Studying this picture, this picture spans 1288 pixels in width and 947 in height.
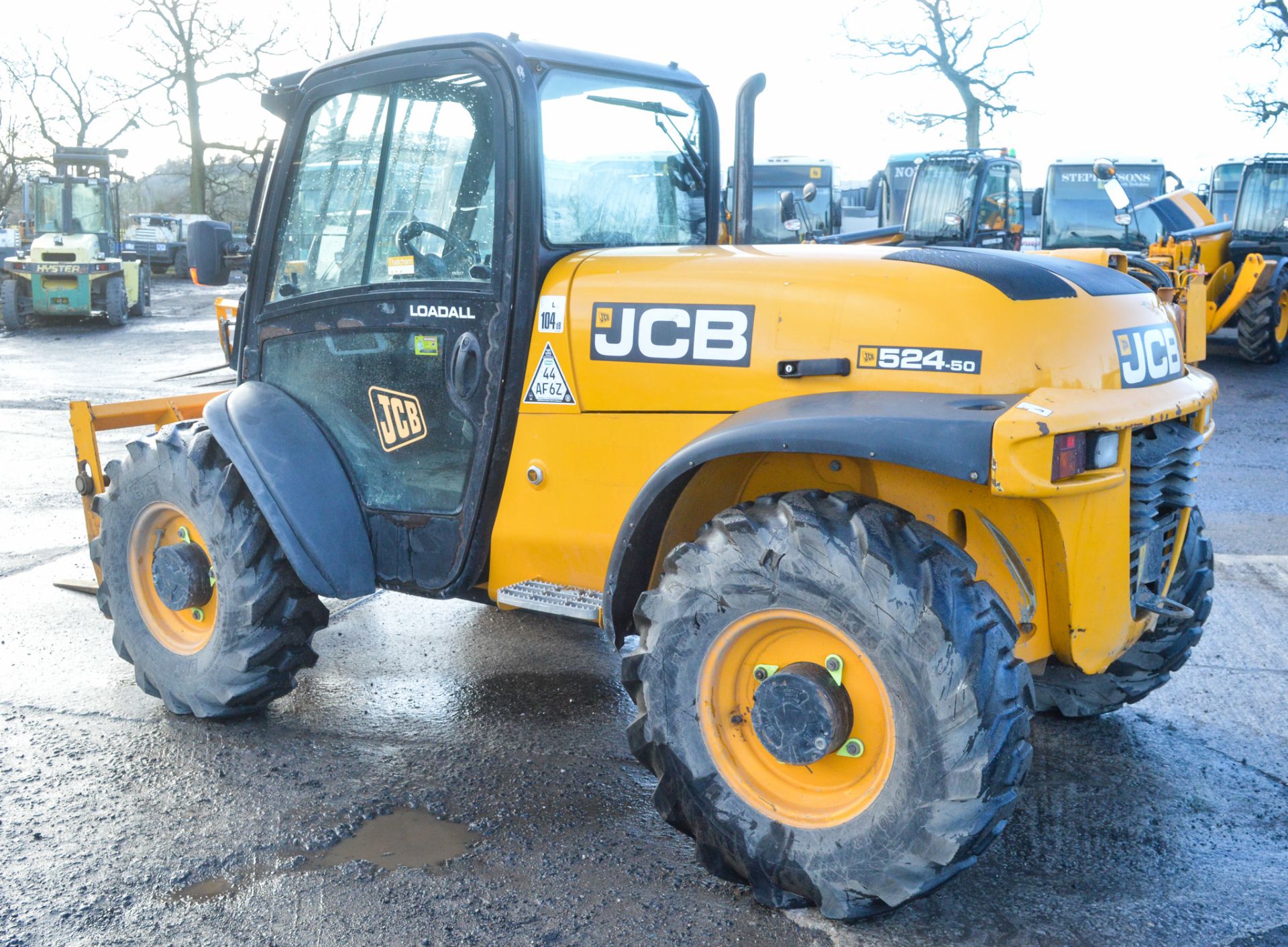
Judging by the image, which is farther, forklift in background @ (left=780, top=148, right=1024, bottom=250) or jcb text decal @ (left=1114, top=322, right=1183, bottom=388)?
forklift in background @ (left=780, top=148, right=1024, bottom=250)

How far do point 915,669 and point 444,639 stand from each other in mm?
2946

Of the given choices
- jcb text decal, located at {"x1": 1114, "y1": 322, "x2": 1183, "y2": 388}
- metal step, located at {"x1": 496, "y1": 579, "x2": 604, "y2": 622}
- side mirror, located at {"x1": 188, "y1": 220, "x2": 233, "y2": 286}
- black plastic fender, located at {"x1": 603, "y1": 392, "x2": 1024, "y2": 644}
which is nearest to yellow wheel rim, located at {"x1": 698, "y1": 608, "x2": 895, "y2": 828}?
black plastic fender, located at {"x1": 603, "y1": 392, "x2": 1024, "y2": 644}

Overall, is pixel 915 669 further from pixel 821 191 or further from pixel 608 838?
pixel 821 191

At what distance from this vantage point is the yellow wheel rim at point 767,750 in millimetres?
2846

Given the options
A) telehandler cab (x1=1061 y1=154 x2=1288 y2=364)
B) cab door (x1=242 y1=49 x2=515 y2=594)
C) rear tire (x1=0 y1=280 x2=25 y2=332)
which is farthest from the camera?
rear tire (x1=0 y1=280 x2=25 y2=332)

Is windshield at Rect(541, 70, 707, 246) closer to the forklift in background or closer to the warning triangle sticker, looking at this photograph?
the warning triangle sticker

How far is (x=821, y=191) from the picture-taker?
21.8 metres

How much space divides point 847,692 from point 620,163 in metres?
1.99

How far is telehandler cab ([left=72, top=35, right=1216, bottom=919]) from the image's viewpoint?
8.98 ft

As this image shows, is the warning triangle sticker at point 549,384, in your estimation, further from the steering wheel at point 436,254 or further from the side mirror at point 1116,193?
the side mirror at point 1116,193

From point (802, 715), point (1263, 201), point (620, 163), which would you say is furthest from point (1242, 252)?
point (802, 715)

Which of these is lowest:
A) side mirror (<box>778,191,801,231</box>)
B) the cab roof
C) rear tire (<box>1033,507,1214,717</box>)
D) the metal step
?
rear tire (<box>1033,507,1214,717</box>)

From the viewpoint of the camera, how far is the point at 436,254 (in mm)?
3691

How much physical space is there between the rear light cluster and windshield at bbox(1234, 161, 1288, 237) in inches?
585
